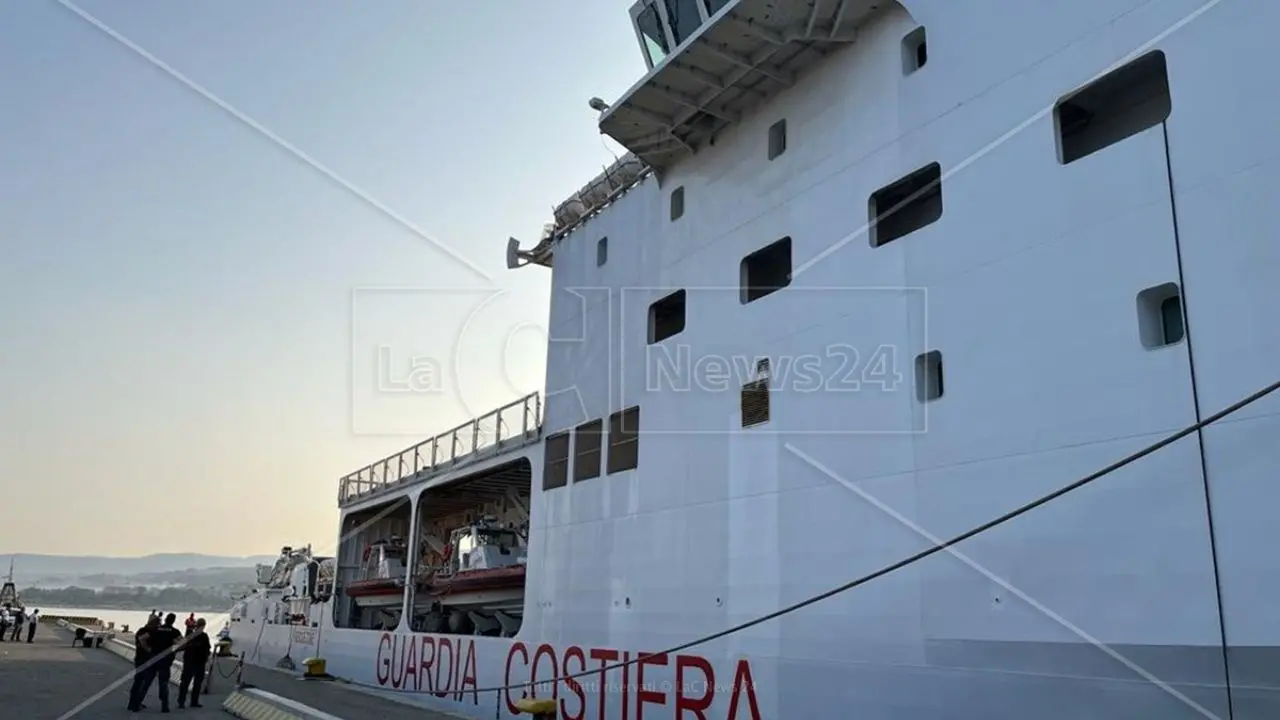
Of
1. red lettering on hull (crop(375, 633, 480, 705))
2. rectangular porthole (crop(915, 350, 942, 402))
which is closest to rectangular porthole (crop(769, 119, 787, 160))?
rectangular porthole (crop(915, 350, 942, 402))

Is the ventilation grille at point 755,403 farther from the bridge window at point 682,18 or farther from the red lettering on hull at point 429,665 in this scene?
the red lettering on hull at point 429,665

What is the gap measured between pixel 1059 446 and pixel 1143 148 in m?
2.04

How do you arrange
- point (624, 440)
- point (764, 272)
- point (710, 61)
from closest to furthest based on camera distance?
point (710, 61)
point (764, 272)
point (624, 440)

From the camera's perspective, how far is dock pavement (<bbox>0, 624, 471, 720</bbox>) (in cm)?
1173

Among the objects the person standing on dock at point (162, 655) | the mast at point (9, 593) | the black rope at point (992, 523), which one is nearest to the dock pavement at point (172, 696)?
the person standing on dock at point (162, 655)

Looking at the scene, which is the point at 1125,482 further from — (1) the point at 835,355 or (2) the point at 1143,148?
(1) the point at 835,355

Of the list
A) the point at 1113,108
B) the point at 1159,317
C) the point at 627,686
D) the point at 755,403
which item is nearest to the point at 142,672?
the point at 627,686

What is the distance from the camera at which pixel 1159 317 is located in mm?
5871

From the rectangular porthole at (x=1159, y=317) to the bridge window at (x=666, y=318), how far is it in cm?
577

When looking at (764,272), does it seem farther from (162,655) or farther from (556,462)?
(162,655)

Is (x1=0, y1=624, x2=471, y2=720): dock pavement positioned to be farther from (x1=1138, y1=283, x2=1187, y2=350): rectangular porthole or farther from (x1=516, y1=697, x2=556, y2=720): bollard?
(x1=1138, y1=283, x2=1187, y2=350): rectangular porthole

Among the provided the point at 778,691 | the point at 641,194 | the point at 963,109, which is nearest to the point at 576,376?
the point at 641,194

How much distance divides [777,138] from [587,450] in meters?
4.88

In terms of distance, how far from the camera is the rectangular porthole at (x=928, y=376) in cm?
728
